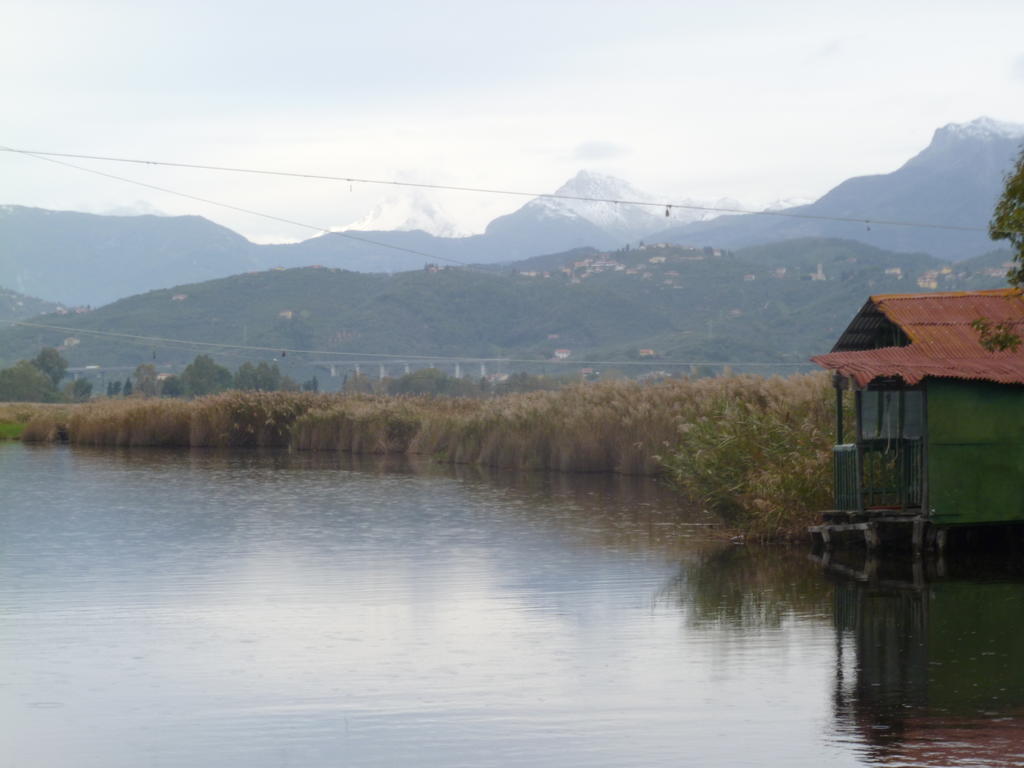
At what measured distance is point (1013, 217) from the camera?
1914cm

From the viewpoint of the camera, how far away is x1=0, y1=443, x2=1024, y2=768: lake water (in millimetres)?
10172

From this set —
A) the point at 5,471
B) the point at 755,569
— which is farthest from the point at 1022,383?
the point at 5,471

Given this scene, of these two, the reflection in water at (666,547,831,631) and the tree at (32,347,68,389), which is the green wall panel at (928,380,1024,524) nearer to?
the reflection in water at (666,547,831,631)

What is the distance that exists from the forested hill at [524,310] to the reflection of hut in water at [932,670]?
111m

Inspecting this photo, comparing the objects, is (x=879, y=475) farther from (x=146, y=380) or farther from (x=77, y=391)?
(x=77, y=391)

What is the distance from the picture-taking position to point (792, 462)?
22.1 meters

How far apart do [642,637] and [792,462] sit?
8.43 meters

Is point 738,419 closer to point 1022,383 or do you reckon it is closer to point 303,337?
point 1022,383

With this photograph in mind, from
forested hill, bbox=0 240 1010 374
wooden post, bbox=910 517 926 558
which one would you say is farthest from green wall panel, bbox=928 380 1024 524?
forested hill, bbox=0 240 1010 374

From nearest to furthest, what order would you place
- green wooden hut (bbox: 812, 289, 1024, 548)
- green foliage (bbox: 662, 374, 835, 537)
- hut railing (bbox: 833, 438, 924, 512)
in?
green wooden hut (bbox: 812, 289, 1024, 548), hut railing (bbox: 833, 438, 924, 512), green foliage (bbox: 662, 374, 835, 537)

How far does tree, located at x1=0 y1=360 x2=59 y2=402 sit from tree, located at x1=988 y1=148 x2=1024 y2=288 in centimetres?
9266

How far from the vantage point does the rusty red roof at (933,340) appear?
1939 centimetres

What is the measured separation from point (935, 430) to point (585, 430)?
18.5m

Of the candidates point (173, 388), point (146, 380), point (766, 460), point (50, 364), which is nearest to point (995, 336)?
point (766, 460)
